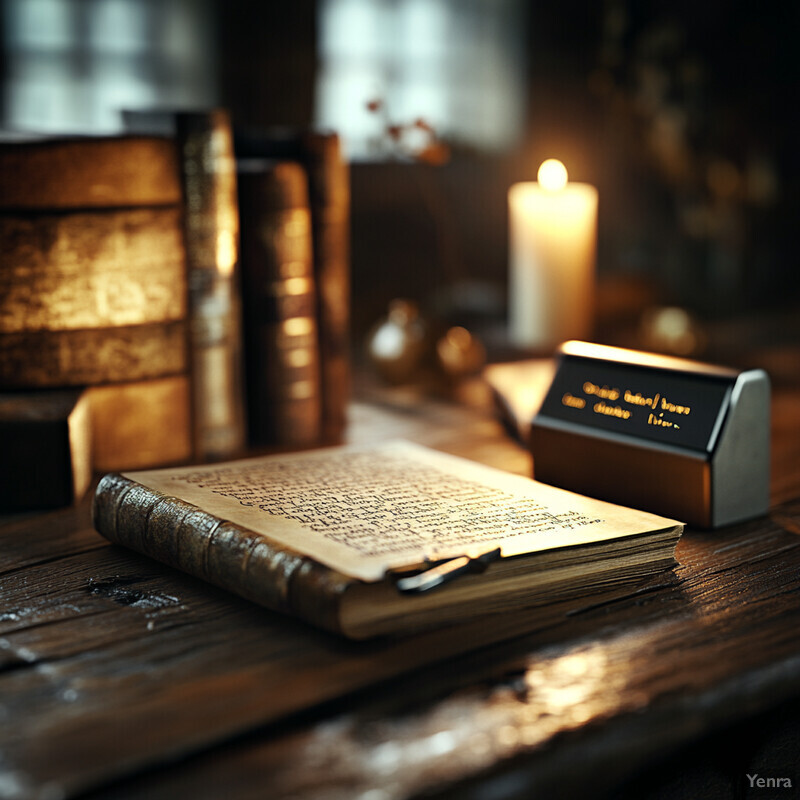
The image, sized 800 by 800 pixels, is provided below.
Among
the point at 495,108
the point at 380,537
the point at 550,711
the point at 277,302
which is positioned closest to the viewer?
the point at 550,711

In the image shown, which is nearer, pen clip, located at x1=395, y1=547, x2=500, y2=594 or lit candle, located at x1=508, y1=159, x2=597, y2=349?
pen clip, located at x1=395, y1=547, x2=500, y2=594

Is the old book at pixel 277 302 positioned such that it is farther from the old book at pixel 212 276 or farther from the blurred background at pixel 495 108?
the blurred background at pixel 495 108

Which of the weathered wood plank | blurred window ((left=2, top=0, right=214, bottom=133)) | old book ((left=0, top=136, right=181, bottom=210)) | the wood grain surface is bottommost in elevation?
the weathered wood plank

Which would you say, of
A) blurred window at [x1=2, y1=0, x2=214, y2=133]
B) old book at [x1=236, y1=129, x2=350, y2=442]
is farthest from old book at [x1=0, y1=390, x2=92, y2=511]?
blurred window at [x1=2, y1=0, x2=214, y2=133]

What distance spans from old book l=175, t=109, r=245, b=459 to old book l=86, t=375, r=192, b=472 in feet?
0.05

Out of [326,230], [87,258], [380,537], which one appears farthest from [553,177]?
[380,537]

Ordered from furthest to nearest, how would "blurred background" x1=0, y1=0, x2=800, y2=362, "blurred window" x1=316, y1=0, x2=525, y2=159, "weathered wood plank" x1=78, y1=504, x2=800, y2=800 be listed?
"blurred window" x1=316, y1=0, x2=525, y2=159 < "blurred background" x1=0, y1=0, x2=800, y2=362 < "weathered wood plank" x1=78, y1=504, x2=800, y2=800

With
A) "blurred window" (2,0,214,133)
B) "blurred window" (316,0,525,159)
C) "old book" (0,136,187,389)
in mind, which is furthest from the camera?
"blurred window" (316,0,525,159)

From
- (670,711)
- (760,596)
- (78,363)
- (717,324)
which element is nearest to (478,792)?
(670,711)

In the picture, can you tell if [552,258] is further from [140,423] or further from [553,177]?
[140,423]

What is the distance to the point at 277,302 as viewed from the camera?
0.88 meters

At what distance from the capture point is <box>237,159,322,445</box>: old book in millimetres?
870

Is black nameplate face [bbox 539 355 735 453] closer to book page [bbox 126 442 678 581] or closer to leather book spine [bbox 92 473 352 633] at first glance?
book page [bbox 126 442 678 581]

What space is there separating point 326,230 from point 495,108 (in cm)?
369
